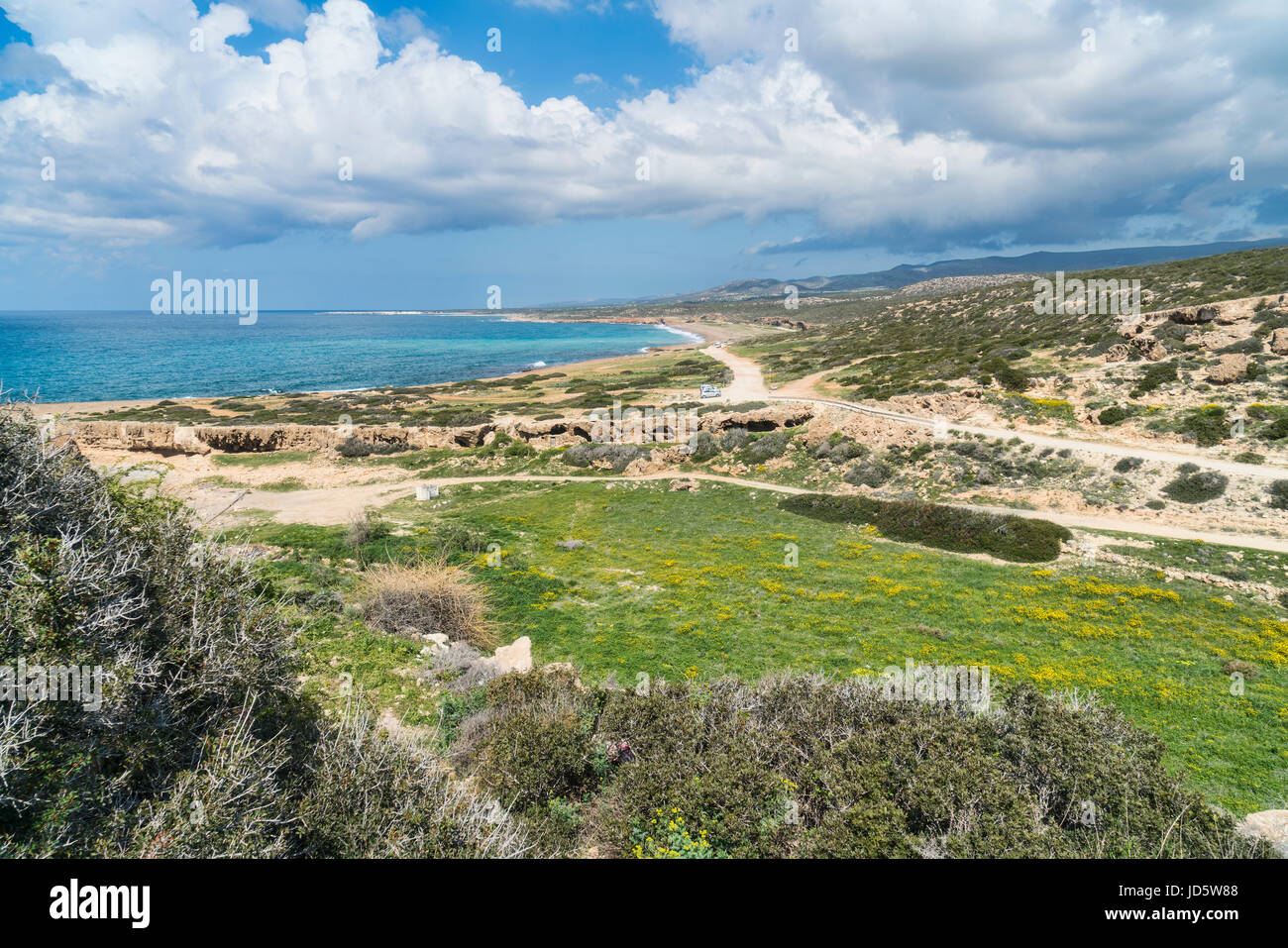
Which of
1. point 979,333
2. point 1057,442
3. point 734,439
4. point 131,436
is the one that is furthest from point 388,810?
point 979,333

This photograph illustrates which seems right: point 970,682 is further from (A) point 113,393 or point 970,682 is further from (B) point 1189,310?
(A) point 113,393

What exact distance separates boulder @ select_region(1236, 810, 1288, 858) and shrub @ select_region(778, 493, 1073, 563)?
1299 centimetres

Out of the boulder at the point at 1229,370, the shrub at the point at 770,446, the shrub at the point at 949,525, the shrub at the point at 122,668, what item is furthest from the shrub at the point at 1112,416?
the shrub at the point at 122,668

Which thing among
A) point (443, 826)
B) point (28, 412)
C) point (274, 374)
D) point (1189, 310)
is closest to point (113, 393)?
point (274, 374)

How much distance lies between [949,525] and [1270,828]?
51.5ft

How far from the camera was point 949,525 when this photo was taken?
2122cm

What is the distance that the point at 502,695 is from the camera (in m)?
9.46

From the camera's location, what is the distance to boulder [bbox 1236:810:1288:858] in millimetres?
5996

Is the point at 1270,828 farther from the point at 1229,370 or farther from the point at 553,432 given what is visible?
the point at 553,432

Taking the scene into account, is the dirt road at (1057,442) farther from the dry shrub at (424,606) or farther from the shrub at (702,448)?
the dry shrub at (424,606)

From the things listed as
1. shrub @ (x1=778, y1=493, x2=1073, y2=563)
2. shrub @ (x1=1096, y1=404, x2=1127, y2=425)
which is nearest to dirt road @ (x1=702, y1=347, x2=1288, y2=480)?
shrub @ (x1=1096, y1=404, x2=1127, y2=425)

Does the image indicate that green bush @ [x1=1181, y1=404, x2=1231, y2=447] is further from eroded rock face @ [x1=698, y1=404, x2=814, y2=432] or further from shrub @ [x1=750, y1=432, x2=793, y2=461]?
eroded rock face @ [x1=698, y1=404, x2=814, y2=432]

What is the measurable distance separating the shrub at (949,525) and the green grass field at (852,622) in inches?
38.9
